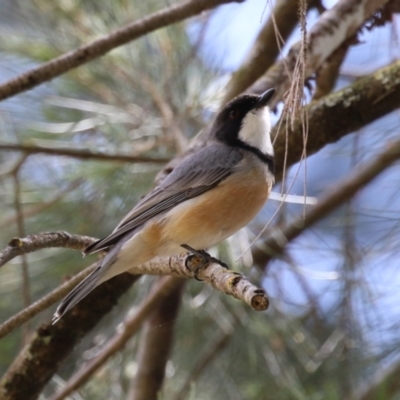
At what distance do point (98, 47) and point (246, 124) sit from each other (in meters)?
0.78

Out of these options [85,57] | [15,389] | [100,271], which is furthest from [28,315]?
[85,57]

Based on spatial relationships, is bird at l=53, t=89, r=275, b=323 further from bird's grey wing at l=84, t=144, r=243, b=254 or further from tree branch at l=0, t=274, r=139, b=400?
tree branch at l=0, t=274, r=139, b=400

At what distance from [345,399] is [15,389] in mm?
1350

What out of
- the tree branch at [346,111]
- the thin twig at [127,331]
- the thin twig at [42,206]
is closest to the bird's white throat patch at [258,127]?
the tree branch at [346,111]

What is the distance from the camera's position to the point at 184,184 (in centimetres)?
295

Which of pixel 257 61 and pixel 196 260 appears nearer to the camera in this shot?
pixel 196 260

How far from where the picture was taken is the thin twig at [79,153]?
3.02 meters

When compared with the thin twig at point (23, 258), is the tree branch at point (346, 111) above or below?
below

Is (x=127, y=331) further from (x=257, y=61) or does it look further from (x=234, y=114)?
(x=257, y=61)

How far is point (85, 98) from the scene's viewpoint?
386cm

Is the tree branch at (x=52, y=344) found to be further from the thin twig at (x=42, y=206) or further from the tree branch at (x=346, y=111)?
the tree branch at (x=346, y=111)

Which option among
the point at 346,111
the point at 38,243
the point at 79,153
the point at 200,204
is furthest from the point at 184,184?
the point at 38,243

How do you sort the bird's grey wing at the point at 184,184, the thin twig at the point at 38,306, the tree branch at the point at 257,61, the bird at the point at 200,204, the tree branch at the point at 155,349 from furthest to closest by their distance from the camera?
the tree branch at the point at 257,61
the tree branch at the point at 155,349
the bird's grey wing at the point at 184,184
the bird at the point at 200,204
the thin twig at the point at 38,306

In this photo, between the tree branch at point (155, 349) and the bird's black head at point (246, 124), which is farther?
the tree branch at point (155, 349)
